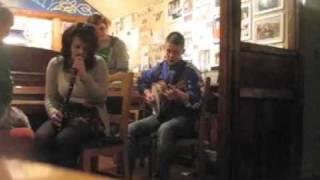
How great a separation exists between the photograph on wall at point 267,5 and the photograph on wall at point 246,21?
65 mm

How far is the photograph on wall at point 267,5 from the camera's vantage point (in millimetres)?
3455

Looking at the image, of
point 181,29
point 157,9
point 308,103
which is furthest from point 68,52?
point 157,9

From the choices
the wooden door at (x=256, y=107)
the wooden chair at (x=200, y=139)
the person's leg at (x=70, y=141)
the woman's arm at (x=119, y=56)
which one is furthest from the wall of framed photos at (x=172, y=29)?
the person's leg at (x=70, y=141)

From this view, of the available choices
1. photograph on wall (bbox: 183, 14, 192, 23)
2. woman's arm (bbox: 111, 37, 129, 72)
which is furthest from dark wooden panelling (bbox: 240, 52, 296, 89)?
photograph on wall (bbox: 183, 14, 192, 23)

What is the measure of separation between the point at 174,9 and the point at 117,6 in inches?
52.1

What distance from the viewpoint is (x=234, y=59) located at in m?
3.04

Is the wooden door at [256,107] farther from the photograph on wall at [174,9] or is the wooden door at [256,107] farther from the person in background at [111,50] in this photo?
the photograph on wall at [174,9]

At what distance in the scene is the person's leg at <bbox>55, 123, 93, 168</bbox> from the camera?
7.98 ft

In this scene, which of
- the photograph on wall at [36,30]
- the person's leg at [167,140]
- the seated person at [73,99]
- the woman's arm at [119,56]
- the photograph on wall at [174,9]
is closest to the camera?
the seated person at [73,99]

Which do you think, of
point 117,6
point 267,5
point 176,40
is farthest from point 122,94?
point 117,6

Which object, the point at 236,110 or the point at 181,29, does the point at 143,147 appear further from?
the point at 181,29

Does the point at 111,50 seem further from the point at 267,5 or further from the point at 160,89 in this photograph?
the point at 267,5

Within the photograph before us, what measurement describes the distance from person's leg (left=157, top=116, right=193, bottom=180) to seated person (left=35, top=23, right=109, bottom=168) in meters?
0.54

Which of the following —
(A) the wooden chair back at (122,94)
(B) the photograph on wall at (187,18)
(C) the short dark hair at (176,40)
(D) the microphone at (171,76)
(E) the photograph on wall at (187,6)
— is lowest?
(A) the wooden chair back at (122,94)
